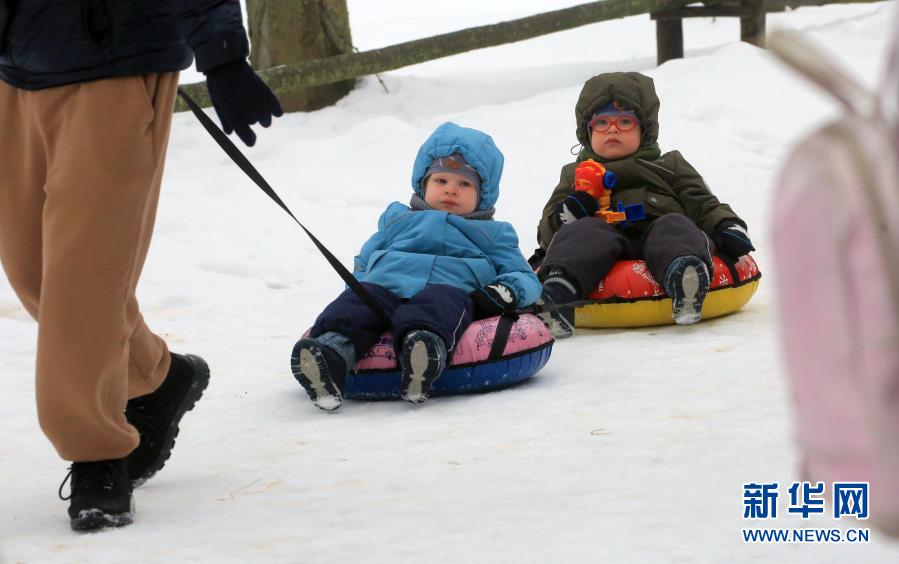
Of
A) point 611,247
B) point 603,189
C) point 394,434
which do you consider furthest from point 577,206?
point 394,434

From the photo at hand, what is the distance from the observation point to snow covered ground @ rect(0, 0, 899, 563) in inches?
107

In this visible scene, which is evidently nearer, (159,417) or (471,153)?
(159,417)

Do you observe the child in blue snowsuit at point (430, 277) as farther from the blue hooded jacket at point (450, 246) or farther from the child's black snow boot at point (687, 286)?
the child's black snow boot at point (687, 286)

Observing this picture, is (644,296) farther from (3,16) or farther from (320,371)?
(3,16)

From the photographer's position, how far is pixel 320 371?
161 inches

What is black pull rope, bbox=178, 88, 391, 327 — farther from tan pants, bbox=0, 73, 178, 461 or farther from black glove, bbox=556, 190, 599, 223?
black glove, bbox=556, 190, 599, 223

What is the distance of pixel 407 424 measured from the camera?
3.92 m

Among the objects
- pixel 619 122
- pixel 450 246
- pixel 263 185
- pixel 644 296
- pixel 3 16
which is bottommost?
pixel 644 296

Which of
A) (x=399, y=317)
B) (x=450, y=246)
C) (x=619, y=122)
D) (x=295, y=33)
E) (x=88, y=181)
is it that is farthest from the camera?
(x=295, y=33)

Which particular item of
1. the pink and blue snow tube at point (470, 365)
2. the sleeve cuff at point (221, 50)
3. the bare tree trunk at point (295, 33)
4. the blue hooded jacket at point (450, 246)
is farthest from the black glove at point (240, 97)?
the bare tree trunk at point (295, 33)

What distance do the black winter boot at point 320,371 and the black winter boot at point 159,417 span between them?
2.38ft

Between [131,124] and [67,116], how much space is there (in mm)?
143

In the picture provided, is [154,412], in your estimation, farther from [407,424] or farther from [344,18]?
[344,18]

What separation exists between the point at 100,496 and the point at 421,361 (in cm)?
136
